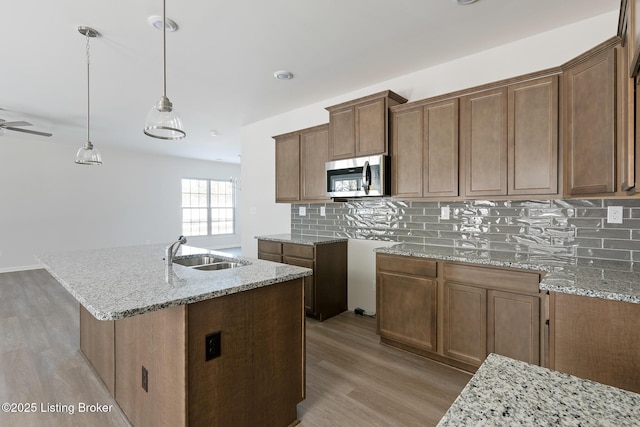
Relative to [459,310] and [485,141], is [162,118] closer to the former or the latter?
[485,141]

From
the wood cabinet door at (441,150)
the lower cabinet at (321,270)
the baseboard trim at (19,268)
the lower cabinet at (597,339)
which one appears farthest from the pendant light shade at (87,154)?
the baseboard trim at (19,268)

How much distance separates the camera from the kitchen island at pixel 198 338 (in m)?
1.40

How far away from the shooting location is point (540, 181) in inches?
90.7

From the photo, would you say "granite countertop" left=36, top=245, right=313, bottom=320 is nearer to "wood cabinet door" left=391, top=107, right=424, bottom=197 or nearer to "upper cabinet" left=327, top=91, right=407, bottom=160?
"wood cabinet door" left=391, top=107, right=424, bottom=197

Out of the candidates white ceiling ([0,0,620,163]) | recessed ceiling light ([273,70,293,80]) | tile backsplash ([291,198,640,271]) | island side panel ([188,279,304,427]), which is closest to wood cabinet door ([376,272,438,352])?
tile backsplash ([291,198,640,271])

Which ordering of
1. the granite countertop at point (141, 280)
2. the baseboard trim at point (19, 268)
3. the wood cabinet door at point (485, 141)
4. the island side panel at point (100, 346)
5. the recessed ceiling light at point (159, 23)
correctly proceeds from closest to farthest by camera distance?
the granite countertop at point (141, 280), the island side panel at point (100, 346), the recessed ceiling light at point (159, 23), the wood cabinet door at point (485, 141), the baseboard trim at point (19, 268)

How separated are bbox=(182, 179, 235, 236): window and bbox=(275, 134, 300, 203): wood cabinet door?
542 cm

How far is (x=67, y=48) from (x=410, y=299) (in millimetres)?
3776

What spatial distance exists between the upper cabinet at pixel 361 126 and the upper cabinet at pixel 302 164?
0.30 meters

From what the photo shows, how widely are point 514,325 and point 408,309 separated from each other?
80 centimetres

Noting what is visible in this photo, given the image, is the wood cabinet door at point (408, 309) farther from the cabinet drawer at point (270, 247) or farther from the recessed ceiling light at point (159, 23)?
the recessed ceiling light at point (159, 23)

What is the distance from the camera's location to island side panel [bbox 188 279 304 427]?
144 cm

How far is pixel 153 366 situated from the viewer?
159 cm

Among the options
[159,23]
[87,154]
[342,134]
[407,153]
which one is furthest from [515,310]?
[87,154]
